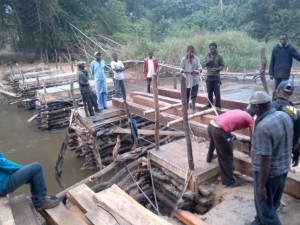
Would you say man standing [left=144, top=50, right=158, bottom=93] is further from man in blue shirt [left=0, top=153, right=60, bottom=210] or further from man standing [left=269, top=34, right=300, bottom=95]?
man in blue shirt [left=0, top=153, right=60, bottom=210]

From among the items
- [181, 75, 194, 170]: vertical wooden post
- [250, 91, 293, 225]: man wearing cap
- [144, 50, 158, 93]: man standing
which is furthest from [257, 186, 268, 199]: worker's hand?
[144, 50, 158, 93]: man standing

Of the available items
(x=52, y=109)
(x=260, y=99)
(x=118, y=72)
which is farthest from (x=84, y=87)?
(x=260, y=99)

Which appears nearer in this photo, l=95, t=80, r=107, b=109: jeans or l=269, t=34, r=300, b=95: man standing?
l=269, t=34, r=300, b=95: man standing

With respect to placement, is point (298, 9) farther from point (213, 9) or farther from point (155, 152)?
point (155, 152)

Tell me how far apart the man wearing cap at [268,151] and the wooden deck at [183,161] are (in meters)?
1.64

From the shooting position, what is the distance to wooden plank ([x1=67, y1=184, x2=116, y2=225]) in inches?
146

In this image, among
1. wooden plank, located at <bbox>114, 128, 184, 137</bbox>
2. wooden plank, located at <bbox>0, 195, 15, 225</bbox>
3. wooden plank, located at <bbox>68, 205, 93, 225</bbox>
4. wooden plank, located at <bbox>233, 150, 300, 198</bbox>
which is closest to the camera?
wooden plank, located at <bbox>0, 195, 15, 225</bbox>

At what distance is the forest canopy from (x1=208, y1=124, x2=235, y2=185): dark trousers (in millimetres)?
18085

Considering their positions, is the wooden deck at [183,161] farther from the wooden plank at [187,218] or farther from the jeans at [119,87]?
the jeans at [119,87]

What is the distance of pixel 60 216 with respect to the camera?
3.91 meters

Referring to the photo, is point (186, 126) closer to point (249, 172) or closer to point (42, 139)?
point (249, 172)

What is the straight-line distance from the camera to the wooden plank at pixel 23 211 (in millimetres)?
3615

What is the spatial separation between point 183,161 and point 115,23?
85.3 ft

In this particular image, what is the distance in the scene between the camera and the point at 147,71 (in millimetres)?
11078
